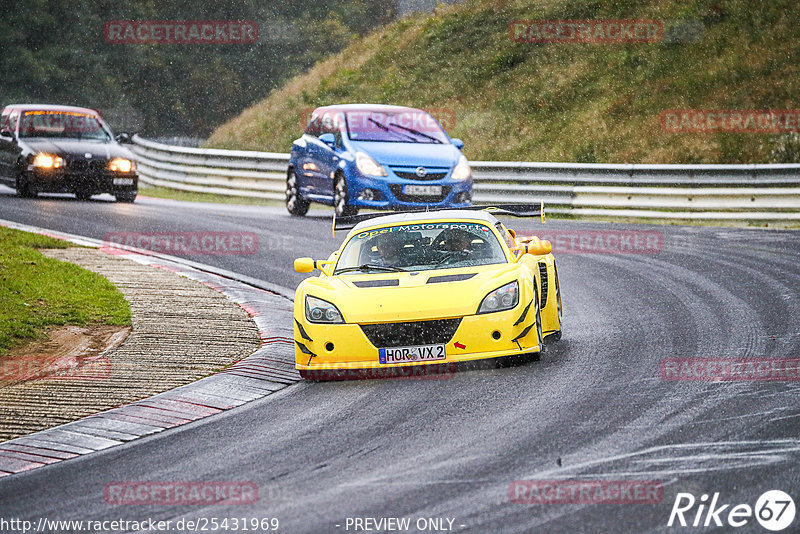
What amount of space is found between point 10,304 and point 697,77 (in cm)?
2035

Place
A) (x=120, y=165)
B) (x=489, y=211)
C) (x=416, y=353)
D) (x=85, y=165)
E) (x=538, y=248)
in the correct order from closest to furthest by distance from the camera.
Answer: (x=416, y=353)
(x=538, y=248)
(x=489, y=211)
(x=85, y=165)
(x=120, y=165)

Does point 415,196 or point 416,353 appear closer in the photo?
point 416,353

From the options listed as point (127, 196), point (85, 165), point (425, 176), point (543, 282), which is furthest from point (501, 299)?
point (127, 196)

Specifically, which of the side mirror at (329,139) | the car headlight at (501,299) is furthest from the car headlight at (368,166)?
the car headlight at (501,299)

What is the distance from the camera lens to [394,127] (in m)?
20.7

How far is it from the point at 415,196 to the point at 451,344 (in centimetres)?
1030

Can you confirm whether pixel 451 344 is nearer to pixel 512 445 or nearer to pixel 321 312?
pixel 321 312

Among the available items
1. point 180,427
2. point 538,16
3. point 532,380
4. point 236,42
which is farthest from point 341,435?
point 236,42

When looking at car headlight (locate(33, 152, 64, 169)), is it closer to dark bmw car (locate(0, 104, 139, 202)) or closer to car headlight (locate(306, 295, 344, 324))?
dark bmw car (locate(0, 104, 139, 202))

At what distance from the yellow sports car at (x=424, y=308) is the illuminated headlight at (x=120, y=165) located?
1374 centimetres

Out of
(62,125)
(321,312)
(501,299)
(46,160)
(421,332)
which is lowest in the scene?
(421,332)

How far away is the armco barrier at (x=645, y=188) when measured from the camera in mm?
20344

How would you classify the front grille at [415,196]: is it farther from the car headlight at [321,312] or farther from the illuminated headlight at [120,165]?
the car headlight at [321,312]

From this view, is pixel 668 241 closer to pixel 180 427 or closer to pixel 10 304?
pixel 10 304
